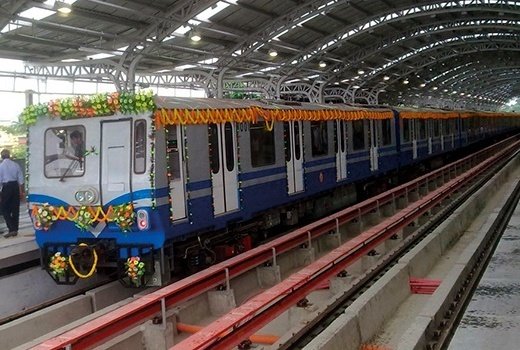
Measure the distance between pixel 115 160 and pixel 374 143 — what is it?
11737 millimetres

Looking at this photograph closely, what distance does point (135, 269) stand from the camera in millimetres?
8586

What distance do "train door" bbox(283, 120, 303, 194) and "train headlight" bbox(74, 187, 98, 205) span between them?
5.01m

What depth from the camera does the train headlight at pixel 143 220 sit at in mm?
8508

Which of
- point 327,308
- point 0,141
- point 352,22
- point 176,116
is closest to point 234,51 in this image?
point 352,22

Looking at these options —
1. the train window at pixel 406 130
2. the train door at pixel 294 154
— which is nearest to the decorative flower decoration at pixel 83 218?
the train door at pixel 294 154

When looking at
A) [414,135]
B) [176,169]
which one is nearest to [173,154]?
[176,169]

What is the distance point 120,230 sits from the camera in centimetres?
876

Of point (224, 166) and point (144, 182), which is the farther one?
point (224, 166)

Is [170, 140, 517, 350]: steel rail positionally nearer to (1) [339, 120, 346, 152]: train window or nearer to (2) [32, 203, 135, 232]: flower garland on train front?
(2) [32, 203, 135, 232]: flower garland on train front

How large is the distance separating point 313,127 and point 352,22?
18832 millimetres

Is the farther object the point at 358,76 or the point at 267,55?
the point at 358,76

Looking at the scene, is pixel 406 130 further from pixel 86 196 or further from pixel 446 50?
pixel 446 50

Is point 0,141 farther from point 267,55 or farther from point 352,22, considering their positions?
point 352,22

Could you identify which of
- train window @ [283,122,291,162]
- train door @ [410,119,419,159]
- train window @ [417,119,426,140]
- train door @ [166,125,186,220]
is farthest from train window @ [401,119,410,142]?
train door @ [166,125,186,220]
